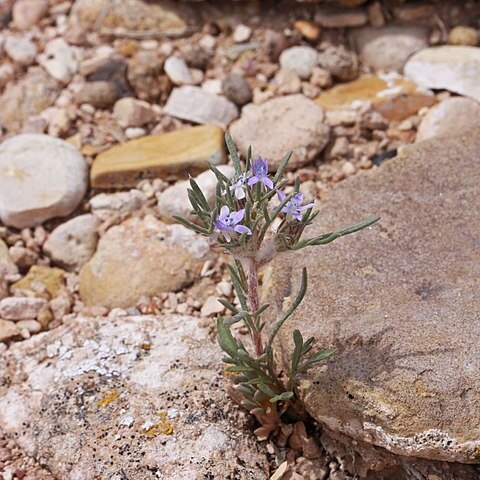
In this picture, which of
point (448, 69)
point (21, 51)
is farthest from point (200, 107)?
point (448, 69)

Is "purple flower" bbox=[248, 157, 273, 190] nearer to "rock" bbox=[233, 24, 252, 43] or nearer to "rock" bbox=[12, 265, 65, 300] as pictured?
"rock" bbox=[12, 265, 65, 300]

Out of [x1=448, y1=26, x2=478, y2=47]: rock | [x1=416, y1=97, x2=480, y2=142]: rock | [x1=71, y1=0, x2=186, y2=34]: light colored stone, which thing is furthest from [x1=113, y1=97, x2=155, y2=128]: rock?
[x1=448, y1=26, x2=478, y2=47]: rock

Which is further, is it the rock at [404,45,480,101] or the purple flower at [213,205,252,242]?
the rock at [404,45,480,101]

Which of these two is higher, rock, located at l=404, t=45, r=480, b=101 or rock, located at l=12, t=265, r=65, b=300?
rock, located at l=404, t=45, r=480, b=101

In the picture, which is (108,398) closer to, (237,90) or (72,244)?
(72,244)

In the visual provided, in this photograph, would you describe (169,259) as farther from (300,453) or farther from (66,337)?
(300,453)

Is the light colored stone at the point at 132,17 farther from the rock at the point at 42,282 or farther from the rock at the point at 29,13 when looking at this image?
the rock at the point at 42,282
